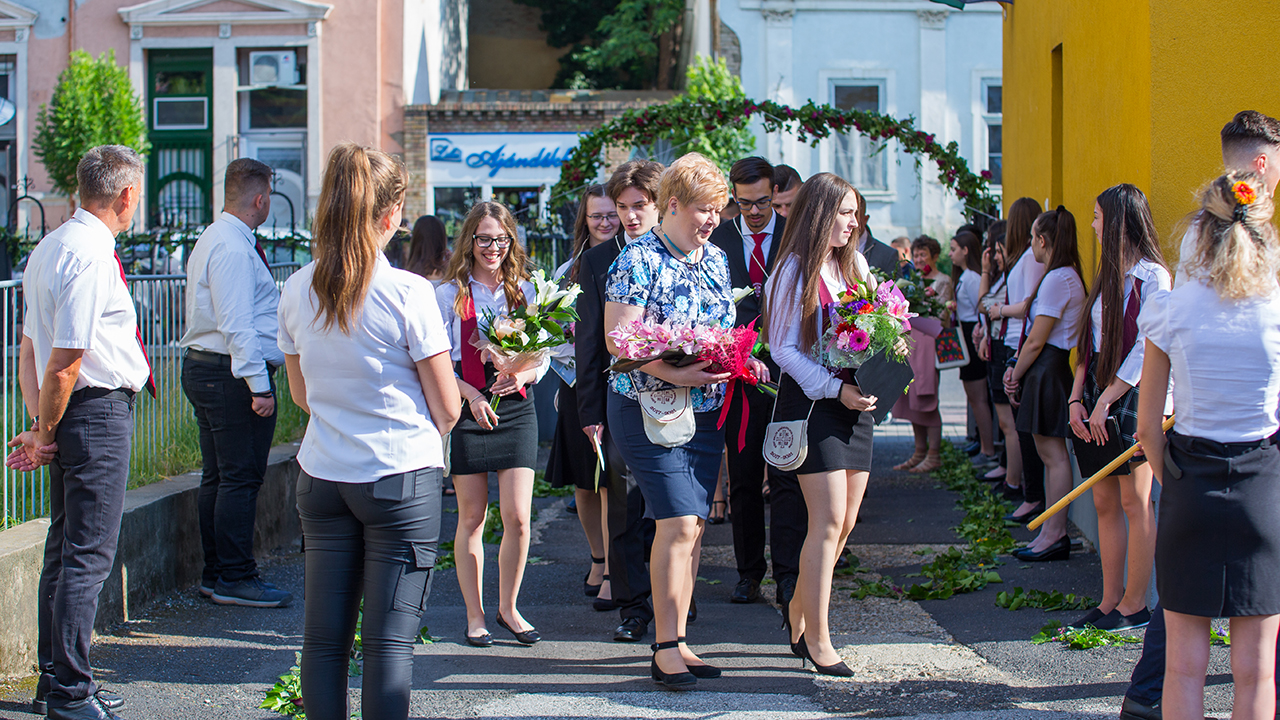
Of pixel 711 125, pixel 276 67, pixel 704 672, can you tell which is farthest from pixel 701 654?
pixel 276 67

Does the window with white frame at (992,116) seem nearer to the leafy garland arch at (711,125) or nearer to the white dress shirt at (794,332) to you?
the leafy garland arch at (711,125)

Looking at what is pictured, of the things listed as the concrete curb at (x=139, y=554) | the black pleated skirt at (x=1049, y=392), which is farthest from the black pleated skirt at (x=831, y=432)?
the concrete curb at (x=139, y=554)

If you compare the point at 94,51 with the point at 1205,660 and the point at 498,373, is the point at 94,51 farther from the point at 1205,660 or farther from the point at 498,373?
the point at 1205,660

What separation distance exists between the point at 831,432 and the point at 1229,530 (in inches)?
60.3

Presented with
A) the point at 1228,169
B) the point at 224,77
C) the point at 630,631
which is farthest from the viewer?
the point at 224,77

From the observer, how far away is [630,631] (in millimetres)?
5113

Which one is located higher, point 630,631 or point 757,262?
point 757,262

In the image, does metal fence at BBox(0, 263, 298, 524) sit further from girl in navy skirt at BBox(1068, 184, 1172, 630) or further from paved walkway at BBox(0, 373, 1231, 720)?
girl in navy skirt at BBox(1068, 184, 1172, 630)

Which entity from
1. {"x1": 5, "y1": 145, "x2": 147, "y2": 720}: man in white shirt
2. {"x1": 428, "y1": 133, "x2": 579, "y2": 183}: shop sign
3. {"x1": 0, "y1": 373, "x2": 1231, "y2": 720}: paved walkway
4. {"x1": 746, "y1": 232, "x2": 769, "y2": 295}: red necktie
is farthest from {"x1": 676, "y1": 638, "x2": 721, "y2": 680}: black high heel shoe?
{"x1": 428, "y1": 133, "x2": 579, "y2": 183}: shop sign

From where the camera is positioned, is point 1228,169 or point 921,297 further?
point 921,297

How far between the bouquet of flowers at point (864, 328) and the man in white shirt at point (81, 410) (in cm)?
269

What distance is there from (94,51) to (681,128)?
53.0 feet

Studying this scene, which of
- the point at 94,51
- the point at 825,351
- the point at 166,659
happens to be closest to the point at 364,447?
the point at 825,351

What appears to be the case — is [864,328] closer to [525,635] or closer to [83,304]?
[525,635]
